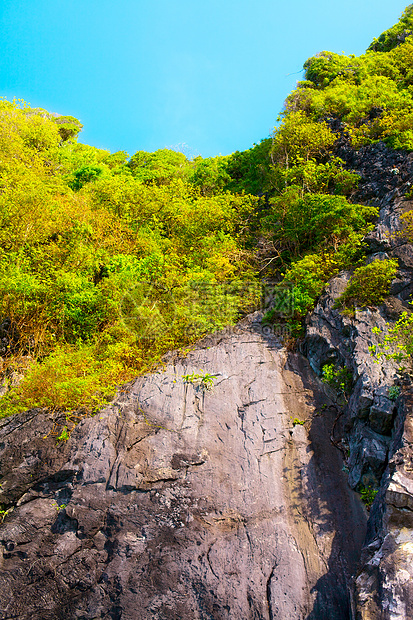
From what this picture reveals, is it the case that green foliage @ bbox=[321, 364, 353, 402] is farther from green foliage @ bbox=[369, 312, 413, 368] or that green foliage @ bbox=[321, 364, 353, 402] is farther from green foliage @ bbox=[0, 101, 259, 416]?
green foliage @ bbox=[0, 101, 259, 416]

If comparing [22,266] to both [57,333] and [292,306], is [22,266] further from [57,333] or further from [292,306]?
[292,306]

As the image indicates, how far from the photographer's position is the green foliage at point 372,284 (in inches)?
323

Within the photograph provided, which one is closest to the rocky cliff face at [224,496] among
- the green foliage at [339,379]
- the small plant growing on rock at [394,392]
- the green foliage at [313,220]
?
the small plant growing on rock at [394,392]

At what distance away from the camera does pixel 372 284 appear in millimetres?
8305

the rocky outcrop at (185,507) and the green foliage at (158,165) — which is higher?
the green foliage at (158,165)

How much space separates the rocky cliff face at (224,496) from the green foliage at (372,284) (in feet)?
0.84

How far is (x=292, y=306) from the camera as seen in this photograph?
9.59 m

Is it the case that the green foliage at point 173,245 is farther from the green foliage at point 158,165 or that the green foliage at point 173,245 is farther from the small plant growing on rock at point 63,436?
the small plant growing on rock at point 63,436

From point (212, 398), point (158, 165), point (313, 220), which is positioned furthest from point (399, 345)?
point (158, 165)

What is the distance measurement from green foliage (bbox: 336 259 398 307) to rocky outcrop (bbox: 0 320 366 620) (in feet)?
6.93

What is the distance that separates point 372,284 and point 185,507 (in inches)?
235

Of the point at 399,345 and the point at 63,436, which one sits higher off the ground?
the point at 399,345

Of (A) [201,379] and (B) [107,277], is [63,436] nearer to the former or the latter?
(A) [201,379]

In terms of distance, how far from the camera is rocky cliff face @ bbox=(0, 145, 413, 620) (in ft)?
17.2
